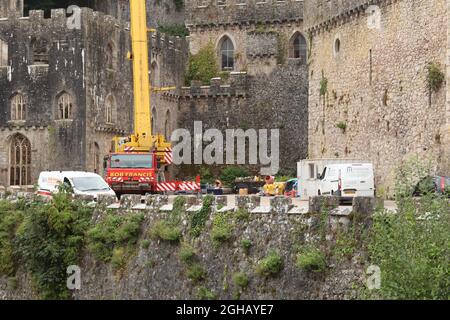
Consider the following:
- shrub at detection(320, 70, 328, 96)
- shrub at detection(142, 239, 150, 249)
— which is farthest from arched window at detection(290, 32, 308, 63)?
shrub at detection(142, 239, 150, 249)

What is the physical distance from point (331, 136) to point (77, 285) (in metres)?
17.0

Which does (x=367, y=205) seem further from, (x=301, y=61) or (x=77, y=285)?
(x=301, y=61)

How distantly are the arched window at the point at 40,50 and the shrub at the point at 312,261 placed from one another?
124 ft

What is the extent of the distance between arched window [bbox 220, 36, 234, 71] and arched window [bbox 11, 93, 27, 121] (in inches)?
576

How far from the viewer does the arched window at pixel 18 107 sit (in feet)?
215

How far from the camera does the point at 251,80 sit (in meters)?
73.6

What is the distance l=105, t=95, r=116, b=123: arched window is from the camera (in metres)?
66.1

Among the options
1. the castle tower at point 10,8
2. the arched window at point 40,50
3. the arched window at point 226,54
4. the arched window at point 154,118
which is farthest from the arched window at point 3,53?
the arched window at point 226,54

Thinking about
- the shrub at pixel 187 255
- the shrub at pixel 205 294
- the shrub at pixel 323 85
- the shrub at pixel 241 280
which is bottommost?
the shrub at pixel 205 294

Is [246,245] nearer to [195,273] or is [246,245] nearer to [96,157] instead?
[195,273]

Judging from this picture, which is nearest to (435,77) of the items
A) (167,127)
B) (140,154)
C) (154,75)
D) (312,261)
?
(312,261)

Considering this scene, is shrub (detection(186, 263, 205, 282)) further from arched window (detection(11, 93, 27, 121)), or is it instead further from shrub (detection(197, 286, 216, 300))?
arched window (detection(11, 93, 27, 121))

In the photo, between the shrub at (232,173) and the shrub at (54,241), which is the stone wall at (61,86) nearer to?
the shrub at (232,173)
